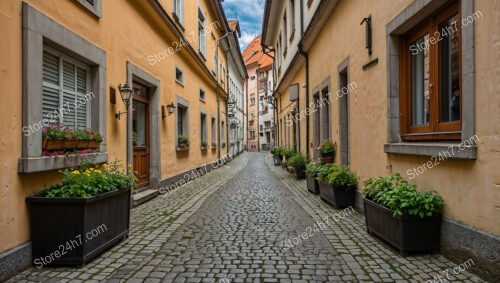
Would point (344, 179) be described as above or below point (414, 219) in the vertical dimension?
above

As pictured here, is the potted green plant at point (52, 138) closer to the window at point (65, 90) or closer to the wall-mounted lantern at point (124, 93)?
the window at point (65, 90)

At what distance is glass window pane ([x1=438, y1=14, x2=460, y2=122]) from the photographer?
388 cm

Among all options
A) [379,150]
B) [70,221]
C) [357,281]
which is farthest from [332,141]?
[70,221]

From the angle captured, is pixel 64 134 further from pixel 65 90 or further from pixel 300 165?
pixel 300 165

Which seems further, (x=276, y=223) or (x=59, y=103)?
(x=276, y=223)

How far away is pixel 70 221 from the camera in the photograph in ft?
12.4

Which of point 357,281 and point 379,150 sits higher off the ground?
point 379,150

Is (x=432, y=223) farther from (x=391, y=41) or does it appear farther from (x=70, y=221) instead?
(x=70, y=221)

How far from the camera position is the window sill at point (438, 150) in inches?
133

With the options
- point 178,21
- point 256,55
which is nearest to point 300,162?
point 178,21

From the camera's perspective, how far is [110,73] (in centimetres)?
627

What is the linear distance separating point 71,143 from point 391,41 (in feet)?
15.1

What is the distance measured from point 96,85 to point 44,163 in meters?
2.10

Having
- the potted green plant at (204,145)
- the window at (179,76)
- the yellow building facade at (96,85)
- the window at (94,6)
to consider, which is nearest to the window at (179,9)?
the yellow building facade at (96,85)
